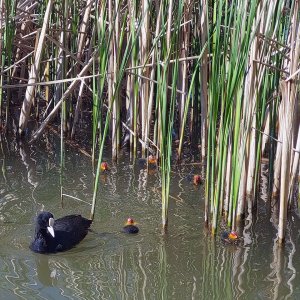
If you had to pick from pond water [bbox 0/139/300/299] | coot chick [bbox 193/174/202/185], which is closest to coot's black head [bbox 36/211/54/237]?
pond water [bbox 0/139/300/299]

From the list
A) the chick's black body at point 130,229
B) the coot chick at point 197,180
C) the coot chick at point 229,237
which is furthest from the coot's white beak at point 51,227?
the coot chick at point 197,180

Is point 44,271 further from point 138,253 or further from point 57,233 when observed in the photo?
point 138,253

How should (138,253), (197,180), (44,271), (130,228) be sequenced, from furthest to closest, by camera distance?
(197,180) → (130,228) → (138,253) → (44,271)

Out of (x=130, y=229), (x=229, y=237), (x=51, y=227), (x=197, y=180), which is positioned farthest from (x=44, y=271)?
(x=197, y=180)

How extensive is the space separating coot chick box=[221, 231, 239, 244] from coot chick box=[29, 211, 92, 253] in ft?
3.47

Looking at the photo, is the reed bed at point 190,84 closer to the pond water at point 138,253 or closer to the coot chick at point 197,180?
the pond water at point 138,253

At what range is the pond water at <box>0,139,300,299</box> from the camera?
4.98 m

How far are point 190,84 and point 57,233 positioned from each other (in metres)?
1.92

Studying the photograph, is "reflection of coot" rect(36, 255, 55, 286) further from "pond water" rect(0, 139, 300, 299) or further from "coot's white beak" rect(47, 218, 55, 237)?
"coot's white beak" rect(47, 218, 55, 237)

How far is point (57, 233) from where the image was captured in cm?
569

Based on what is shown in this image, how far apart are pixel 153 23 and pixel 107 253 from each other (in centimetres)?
301

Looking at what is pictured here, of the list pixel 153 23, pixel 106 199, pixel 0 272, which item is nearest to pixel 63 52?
pixel 153 23

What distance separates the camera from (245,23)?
493cm

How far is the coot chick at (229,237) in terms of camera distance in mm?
5547
